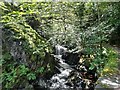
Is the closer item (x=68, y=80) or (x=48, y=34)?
(x=68, y=80)

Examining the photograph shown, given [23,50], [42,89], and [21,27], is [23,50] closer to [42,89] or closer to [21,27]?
[21,27]

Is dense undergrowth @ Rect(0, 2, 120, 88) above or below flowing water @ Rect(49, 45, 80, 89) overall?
above

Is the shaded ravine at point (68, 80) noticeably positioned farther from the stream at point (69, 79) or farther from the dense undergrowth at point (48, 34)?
the dense undergrowth at point (48, 34)

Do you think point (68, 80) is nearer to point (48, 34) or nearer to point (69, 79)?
point (69, 79)

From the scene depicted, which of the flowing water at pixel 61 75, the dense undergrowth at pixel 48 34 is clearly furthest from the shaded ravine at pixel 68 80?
the dense undergrowth at pixel 48 34

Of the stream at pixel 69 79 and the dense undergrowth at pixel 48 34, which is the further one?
the stream at pixel 69 79

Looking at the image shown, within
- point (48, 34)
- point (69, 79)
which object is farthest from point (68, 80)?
point (48, 34)

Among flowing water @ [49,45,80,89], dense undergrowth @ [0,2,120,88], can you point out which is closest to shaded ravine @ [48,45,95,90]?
flowing water @ [49,45,80,89]

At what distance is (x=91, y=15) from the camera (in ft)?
7.24

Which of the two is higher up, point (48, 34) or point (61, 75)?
point (48, 34)

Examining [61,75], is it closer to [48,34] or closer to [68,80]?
[68,80]

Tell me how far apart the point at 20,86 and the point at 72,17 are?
0.89 meters

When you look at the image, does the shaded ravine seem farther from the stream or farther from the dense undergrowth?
the dense undergrowth

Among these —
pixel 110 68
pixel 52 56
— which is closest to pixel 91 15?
pixel 52 56
